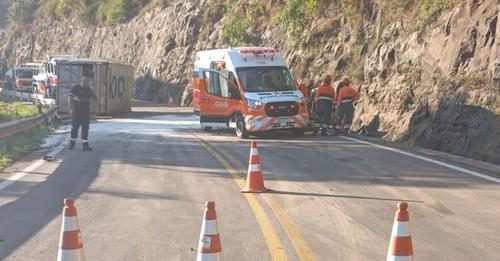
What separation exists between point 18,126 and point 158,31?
35279 millimetres

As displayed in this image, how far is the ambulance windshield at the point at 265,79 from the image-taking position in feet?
67.7

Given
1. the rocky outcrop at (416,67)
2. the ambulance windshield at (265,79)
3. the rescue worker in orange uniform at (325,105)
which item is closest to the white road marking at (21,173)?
the ambulance windshield at (265,79)

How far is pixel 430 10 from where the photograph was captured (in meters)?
21.1

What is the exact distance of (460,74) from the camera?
58.7 feet

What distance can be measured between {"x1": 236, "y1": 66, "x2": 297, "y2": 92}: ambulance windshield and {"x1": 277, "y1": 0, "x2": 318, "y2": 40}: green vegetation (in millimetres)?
8988

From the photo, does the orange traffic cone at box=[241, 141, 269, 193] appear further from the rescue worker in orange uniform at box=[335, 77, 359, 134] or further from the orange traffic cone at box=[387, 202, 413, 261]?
the rescue worker in orange uniform at box=[335, 77, 359, 134]

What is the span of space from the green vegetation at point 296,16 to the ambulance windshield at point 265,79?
8.99 metres

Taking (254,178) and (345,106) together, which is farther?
(345,106)

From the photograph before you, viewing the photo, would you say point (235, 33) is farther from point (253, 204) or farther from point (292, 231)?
point (292, 231)

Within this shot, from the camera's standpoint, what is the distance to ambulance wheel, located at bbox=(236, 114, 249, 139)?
2011 centimetres

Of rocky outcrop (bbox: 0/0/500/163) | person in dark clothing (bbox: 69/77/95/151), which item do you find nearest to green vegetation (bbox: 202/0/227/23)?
rocky outcrop (bbox: 0/0/500/163)

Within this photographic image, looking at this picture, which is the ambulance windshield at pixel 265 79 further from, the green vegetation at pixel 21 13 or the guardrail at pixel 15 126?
the green vegetation at pixel 21 13

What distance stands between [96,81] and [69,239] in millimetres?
28263

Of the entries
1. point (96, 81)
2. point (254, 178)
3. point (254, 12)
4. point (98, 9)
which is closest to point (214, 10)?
point (254, 12)
